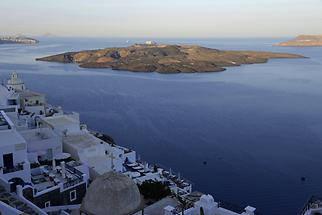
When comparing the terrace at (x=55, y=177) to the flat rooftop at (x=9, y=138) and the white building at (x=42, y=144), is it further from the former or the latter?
the white building at (x=42, y=144)

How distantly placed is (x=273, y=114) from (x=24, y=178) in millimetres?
25090

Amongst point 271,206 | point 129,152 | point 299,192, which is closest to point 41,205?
point 129,152

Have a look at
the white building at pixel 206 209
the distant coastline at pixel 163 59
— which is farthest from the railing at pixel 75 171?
the distant coastline at pixel 163 59

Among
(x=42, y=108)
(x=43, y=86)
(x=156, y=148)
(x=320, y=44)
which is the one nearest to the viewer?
(x=42, y=108)

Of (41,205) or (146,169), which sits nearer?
(41,205)

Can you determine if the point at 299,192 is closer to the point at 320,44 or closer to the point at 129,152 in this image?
the point at 129,152

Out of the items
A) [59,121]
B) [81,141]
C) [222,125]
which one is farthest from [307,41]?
[81,141]

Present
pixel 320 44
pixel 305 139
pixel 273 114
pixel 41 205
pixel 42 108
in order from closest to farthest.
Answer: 1. pixel 41 205
2. pixel 42 108
3. pixel 305 139
4. pixel 273 114
5. pixel 320 44

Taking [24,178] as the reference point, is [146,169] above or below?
below

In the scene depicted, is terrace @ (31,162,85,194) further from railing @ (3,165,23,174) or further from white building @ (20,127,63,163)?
white building @ (20,127,63,163)

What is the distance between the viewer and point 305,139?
24.8 metres

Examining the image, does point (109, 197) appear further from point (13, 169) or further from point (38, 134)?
point (38, 134)

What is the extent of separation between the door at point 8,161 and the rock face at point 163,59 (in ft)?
175

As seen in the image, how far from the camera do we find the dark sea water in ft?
59.5
